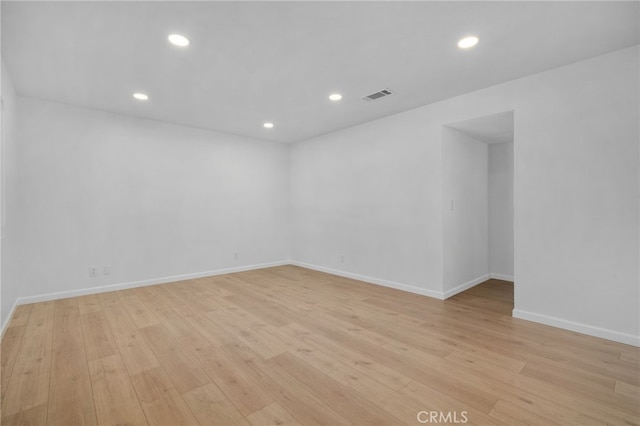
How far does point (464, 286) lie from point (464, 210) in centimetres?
114

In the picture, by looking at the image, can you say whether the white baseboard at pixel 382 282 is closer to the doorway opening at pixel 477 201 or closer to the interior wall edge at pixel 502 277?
the doorway opening at pixel 477 201

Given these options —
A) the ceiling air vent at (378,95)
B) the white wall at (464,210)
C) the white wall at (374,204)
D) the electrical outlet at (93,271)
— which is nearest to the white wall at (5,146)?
the electrical outlet at (93,271)

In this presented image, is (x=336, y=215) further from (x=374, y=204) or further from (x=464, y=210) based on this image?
(x=464, y=210)

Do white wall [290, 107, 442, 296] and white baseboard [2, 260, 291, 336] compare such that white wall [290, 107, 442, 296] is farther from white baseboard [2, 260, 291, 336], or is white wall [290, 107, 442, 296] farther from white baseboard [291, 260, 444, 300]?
white baseboard [2, 260, 291, 336]

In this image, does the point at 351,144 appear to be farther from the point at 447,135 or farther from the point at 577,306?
the point at 577,306

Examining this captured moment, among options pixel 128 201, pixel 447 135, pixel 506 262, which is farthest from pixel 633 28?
pixel 128 201

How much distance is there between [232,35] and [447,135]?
9.64 ft

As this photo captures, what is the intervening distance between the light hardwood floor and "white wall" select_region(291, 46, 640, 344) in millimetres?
416

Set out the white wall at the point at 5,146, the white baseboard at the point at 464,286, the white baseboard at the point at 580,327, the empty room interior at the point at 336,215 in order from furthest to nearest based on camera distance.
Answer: the white baseboard at the point at 464,286, the white wall at the point at 5,146, the white baseboard at the point at 580,327, the empty room interior at the point at 336,215

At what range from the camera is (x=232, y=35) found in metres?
2.38

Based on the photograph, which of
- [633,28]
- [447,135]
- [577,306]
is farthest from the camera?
[447,135]

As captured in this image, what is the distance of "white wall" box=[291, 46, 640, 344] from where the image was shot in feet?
8.42

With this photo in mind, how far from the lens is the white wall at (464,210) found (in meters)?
3.92

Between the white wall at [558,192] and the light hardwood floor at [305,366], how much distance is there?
416mm
